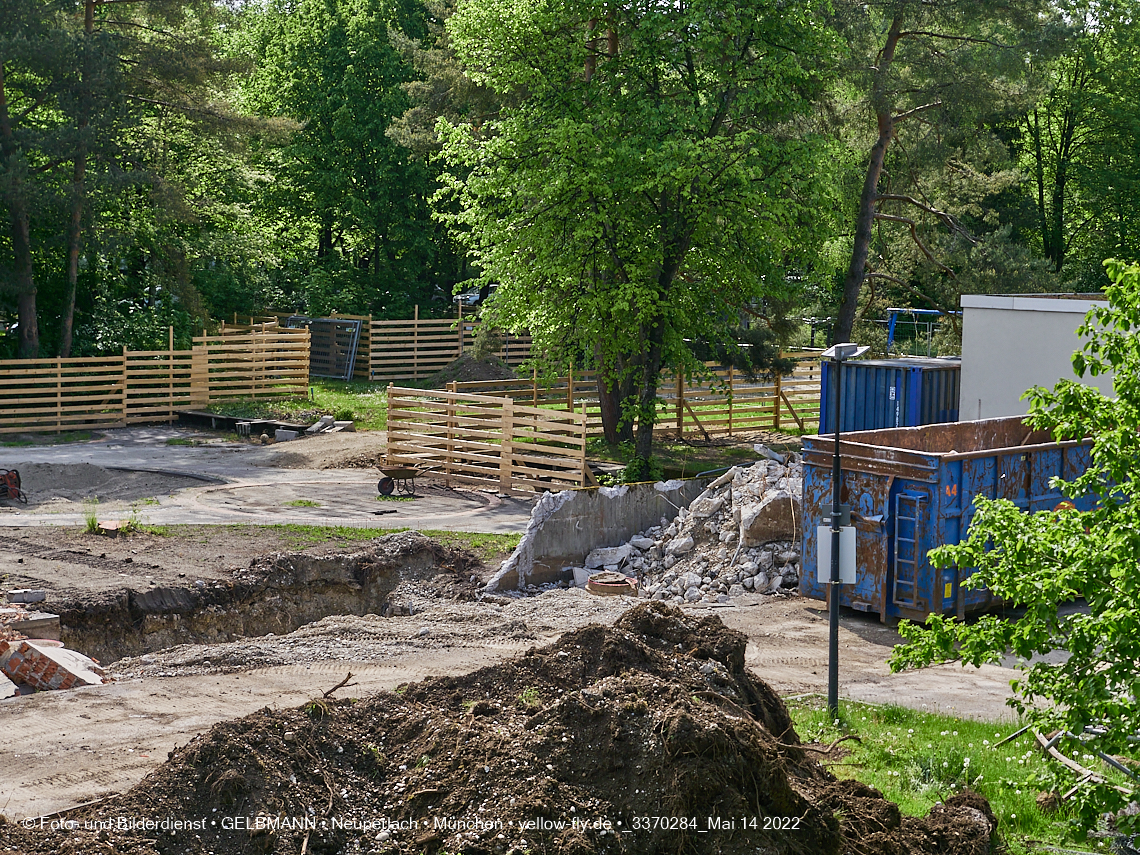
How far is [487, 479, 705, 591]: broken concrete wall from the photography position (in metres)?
16.3

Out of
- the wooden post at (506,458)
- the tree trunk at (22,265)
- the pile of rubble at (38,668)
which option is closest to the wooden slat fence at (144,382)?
the tree trunk at (22,265)

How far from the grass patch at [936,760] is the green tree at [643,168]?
11.7 metres

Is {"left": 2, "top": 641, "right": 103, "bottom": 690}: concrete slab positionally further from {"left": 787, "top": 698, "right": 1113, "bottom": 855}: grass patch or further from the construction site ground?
{"left": 787, "top": 698, "right": 1113, "bottom": 855}: grass patch

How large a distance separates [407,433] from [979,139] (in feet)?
52.2

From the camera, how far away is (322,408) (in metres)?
31.5

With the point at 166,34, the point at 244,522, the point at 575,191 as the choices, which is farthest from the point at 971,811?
the point at 166,34

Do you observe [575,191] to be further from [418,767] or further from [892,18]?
[418,767]

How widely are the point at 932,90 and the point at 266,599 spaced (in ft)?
62.8

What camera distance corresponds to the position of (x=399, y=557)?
1650 cm

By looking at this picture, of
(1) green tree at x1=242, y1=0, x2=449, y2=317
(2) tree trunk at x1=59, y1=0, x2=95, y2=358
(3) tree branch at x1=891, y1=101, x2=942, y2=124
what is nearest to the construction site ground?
(2) tree trunk at x1=59, y1=0, x2=95, y2=358

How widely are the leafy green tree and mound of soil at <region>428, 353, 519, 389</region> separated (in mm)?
30681

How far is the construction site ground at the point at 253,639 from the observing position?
30.9 ft

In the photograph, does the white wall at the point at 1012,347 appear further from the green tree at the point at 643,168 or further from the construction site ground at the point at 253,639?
the construction site ground at the point at 253,639

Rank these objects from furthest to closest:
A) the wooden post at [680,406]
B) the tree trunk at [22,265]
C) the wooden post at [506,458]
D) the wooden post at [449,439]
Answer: the tree trunk at [22,265] < the wooden post at [680,406] < the wooden post at [449,439] < the wooden post at [506,458]
